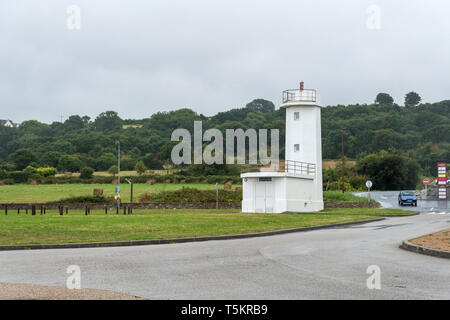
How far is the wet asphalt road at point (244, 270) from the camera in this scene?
961cm

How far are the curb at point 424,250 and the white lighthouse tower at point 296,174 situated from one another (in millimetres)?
24858

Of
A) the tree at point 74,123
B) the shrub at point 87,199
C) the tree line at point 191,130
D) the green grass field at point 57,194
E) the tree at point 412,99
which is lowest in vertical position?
the shrub at point 87,199

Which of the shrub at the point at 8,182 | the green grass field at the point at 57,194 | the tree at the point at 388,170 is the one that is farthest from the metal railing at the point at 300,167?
the shrub at the point at 8,182

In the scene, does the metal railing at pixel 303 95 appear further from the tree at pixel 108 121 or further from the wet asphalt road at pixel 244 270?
the tree at pixel 108 121

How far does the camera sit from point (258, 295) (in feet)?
30.1

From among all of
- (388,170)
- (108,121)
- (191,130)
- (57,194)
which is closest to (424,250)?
(57,194)

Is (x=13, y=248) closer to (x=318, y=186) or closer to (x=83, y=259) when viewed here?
(x=83, y=259)

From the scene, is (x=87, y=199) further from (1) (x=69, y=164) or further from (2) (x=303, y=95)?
(1) (x=69, y=164)

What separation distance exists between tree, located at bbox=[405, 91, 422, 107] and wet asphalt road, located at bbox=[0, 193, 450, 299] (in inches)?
6836

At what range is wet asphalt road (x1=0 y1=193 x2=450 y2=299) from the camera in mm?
9609

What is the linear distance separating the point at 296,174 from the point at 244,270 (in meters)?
31.2

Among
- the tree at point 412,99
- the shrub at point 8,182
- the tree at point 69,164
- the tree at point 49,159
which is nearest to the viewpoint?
the shrub at point 8,182

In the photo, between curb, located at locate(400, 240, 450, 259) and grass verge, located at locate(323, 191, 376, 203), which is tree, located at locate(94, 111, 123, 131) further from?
curb, located at locate(400, 240, 450, 259)

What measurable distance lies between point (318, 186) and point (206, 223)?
19.8 meters
